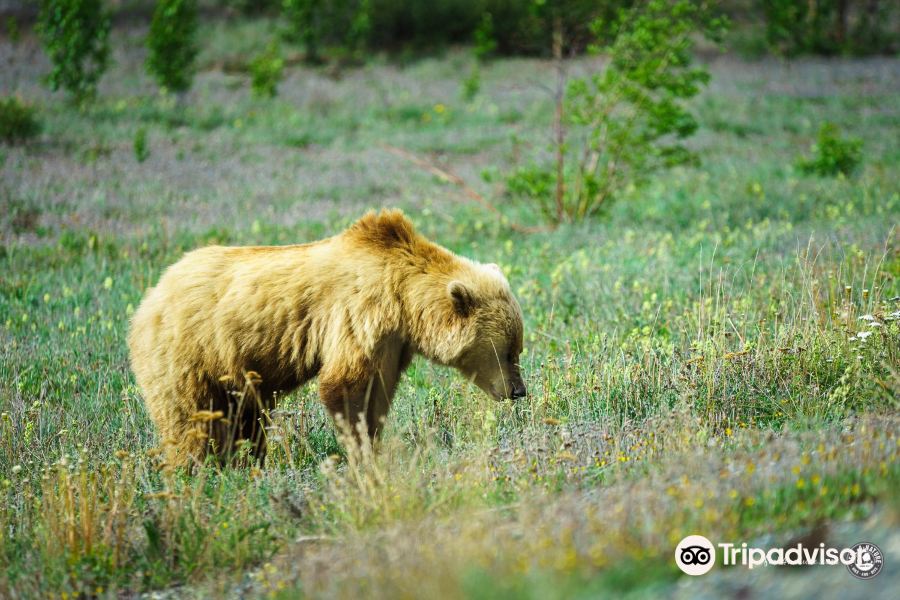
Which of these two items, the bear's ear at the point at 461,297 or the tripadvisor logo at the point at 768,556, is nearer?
the tripadvisor logo at the point at 768,556

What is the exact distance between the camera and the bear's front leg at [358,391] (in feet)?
16.6

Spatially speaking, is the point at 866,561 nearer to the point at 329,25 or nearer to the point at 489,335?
the point at 489,335

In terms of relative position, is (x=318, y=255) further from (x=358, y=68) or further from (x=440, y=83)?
(x=358, y=68)

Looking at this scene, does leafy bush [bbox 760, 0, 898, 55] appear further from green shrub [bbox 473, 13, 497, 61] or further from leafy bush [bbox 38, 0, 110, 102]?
leafy bush [bbox 38, 0, 110, 102]

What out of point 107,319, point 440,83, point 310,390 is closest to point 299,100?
point 440,83

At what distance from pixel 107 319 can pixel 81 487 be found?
4368 millimetres

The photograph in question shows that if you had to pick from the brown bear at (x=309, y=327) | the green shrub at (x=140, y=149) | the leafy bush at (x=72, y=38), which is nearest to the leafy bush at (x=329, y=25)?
the leafy bush at (x=72, y=38)

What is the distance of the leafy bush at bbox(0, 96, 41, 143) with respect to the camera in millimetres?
16766

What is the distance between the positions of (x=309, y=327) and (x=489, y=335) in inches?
43.7

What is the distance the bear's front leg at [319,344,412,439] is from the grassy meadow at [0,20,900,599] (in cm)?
29

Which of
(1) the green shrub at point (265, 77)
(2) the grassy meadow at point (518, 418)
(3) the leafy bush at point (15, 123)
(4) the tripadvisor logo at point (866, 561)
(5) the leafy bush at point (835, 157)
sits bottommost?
(2) the grassy meadow at point (518, 418)

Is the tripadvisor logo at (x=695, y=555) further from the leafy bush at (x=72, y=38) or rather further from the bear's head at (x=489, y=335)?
the leafy bush at (x=72, y=38)

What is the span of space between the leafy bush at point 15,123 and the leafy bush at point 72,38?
359cm

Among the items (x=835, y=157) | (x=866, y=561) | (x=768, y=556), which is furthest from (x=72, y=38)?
(x=866, y=561)
